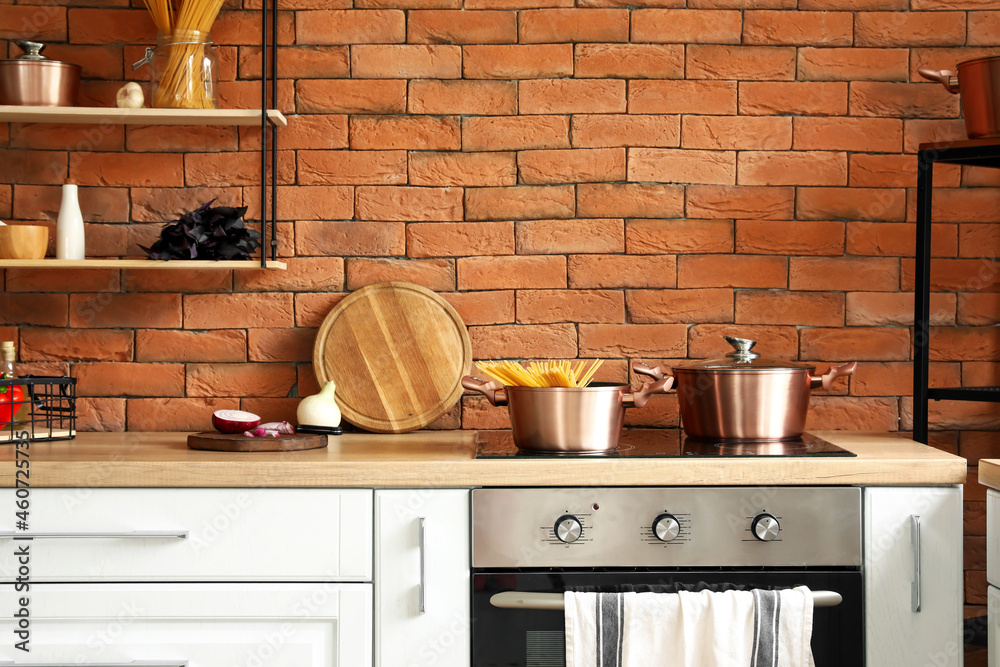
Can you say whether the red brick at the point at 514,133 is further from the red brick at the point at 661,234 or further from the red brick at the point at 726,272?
the red brick at the point at 726,272

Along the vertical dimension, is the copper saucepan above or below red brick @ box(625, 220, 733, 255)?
below

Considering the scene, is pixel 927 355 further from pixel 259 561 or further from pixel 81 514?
pixel 81 514

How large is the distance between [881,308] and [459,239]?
1.11 metres

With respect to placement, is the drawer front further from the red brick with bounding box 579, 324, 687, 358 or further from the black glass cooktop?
the red brick with bounding box 579, 324, 687, 358

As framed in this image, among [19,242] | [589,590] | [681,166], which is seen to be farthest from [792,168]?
[19,242]

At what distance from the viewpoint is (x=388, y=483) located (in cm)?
164

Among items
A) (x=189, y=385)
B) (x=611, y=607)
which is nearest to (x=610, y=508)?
(x=611, y=607)

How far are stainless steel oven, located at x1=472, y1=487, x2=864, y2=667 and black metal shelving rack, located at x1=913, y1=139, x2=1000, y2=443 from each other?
494 mm

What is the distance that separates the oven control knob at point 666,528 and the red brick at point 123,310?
135 cm

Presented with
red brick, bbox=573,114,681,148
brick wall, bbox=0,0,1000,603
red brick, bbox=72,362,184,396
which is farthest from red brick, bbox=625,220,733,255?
red brick, bbox=72,362,184,396

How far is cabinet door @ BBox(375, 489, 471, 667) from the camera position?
1.63 metres

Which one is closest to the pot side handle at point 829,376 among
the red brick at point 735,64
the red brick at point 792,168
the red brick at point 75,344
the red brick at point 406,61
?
the red brick at point 792,168

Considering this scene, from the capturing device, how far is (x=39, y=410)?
211cm

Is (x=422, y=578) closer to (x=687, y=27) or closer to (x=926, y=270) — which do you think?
(x=926, y=270)
